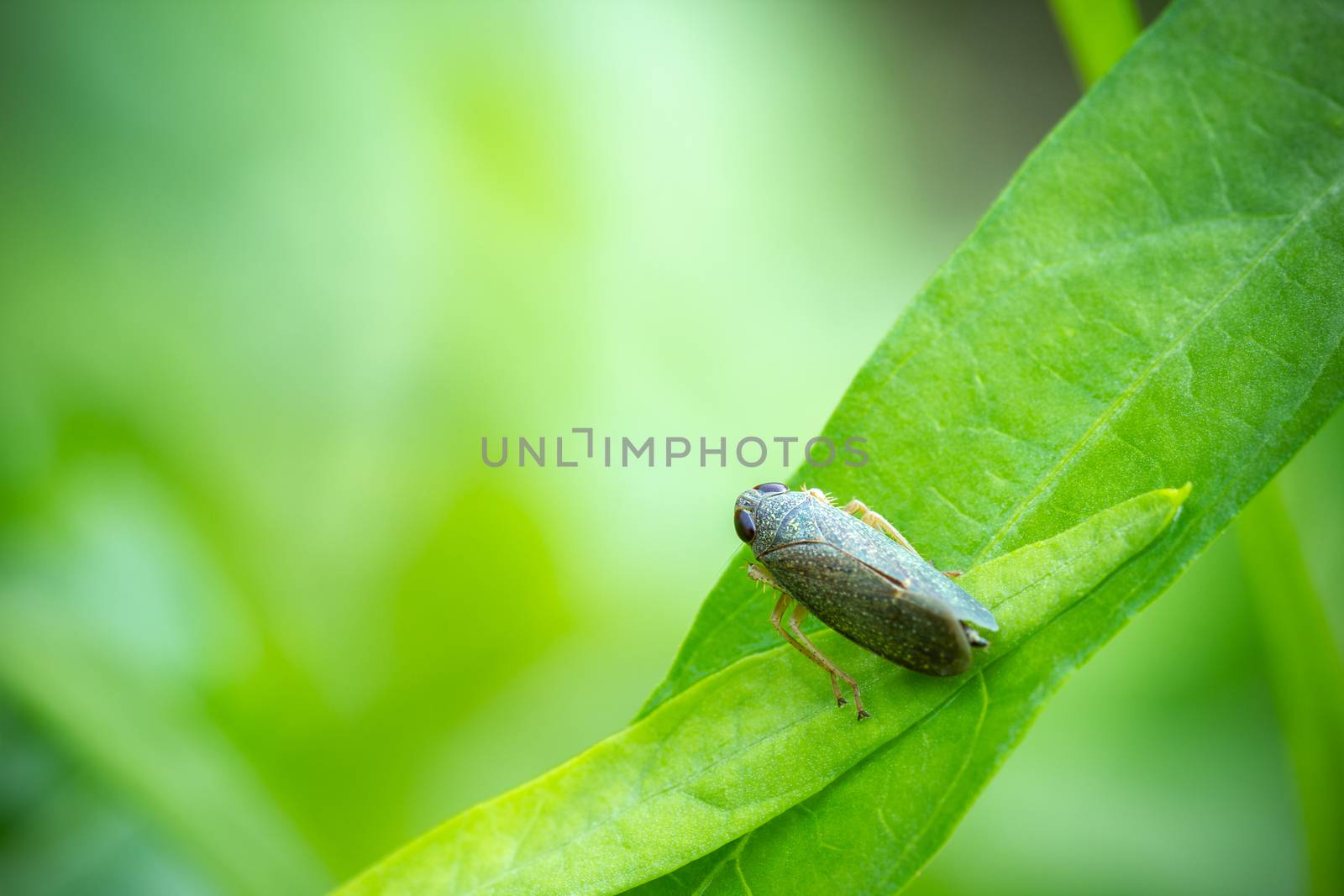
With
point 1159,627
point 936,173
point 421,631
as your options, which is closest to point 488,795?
point 421,631

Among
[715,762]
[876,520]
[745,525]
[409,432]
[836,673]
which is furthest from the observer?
[409,432]

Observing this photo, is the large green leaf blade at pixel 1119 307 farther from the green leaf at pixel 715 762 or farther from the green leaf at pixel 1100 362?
the green leaf at pixel 715 762

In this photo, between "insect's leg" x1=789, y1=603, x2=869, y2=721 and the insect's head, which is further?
the insect's head

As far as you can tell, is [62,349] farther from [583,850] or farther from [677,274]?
[583,850]

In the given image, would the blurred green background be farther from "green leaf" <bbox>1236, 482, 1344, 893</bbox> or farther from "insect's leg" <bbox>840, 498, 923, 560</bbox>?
"insect's leg" <bbox>840, 498, 923, 560</bbox>

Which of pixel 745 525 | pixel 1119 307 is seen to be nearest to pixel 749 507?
pixel 745 525

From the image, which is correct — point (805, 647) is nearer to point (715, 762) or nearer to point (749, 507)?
point (715, 762)

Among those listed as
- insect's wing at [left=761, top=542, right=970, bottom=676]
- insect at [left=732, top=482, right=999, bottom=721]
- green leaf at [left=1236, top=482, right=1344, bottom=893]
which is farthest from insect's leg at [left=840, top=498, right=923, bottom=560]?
green leaf at [left=1236, top=482, right=1344, bottom=893]

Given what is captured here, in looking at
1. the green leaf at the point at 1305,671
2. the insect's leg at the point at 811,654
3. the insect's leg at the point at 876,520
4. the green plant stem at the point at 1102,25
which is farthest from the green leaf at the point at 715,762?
the green plant stem at the point at 1102,25
